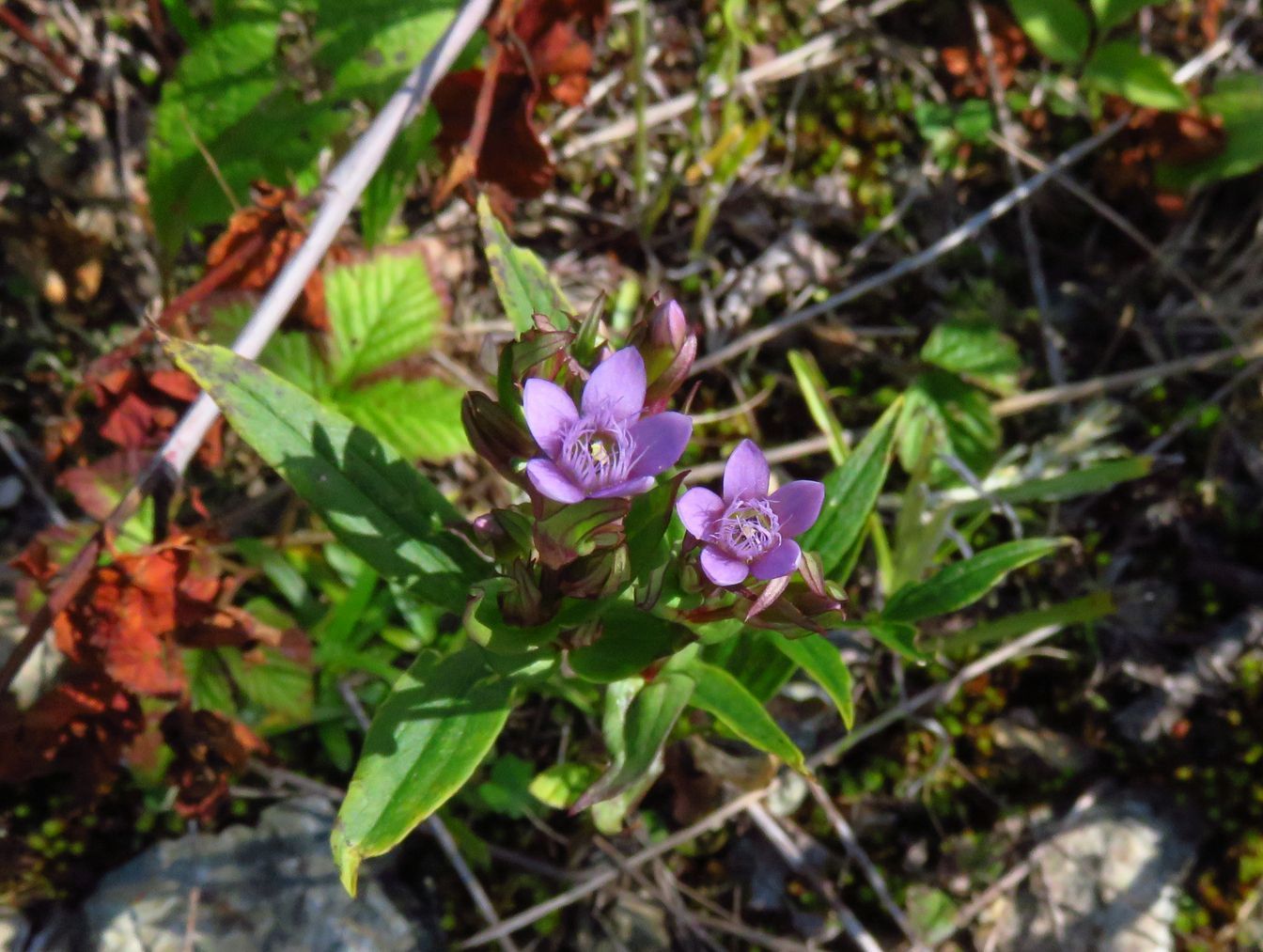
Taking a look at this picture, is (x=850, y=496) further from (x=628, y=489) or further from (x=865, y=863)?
(x=865, y=863)

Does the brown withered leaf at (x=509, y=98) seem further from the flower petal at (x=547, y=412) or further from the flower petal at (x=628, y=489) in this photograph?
the flower petal at (x=628, y=489)

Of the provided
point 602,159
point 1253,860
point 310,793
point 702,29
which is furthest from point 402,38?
point 1253,860

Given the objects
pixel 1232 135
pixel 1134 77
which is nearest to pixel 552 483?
pixel 1134 77

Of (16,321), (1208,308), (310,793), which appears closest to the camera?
(310,793)

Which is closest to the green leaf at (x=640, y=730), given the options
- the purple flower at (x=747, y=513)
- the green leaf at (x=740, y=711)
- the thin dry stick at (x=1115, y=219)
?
the green leaf at (x=740, y=711)

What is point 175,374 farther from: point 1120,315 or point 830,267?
point 1120,315
